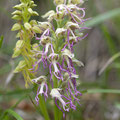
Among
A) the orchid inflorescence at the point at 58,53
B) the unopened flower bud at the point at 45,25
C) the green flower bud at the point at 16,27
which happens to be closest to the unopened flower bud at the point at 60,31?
the orchid inflorescence at the point at 58,53

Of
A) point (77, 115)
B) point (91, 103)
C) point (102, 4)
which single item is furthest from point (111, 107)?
point (102, 4)

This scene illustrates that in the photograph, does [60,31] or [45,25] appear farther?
[45,25]

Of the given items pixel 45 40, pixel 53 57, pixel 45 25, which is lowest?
pixel 53 57

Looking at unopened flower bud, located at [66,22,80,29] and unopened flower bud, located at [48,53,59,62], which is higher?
unopened flower bud, located at [66,22,80,29]

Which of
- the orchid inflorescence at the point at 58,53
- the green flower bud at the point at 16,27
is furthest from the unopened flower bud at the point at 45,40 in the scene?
the green flower bud at the point at 16,27

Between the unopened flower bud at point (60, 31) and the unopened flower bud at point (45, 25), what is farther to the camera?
the unopened flower bud at point (45, 25)

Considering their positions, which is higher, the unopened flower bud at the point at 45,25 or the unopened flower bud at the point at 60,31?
the unopened flower bud at the point at 45,25

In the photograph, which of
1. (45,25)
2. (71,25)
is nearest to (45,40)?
Result: (45,25)

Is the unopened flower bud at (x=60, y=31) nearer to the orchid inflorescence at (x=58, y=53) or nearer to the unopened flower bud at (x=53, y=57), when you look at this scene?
the orchid inflorescence at (x=58, y=53)

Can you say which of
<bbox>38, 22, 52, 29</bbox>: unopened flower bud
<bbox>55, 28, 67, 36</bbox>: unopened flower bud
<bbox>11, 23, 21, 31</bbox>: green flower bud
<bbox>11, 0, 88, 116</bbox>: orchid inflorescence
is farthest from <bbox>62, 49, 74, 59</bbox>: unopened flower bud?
<bbox>11, 23, 21, 31</bbox>: green flower bud

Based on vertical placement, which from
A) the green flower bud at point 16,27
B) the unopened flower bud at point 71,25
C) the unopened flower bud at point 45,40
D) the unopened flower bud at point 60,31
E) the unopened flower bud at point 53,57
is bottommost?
the unopened flower bud at point 53,57

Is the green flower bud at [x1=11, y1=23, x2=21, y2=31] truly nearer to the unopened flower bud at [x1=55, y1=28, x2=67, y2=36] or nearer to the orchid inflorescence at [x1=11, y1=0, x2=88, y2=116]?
the orchid inflorescence at [x1=11, y1=0, x2=88, y2=116]

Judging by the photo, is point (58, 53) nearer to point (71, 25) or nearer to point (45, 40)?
point (45, 40)
